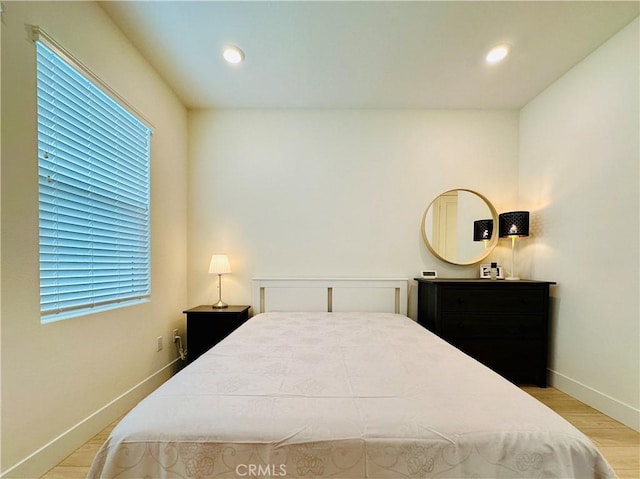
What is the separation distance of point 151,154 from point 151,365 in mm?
1725

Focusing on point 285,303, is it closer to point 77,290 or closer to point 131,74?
point 77,290

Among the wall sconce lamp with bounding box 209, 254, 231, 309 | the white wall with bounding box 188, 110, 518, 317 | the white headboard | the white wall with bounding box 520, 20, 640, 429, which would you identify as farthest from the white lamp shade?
the white wall with bounding box 520, 20, 640, 429

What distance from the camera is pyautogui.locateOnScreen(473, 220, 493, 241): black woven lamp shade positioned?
9.63ft

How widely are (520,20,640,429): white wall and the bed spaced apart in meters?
1.57

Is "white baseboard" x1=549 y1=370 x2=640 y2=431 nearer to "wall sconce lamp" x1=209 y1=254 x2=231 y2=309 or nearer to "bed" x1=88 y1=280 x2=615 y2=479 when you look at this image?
"bed" x1=88 y1=280 x2=615 y2=479

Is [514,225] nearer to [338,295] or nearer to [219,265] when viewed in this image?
[338,295]

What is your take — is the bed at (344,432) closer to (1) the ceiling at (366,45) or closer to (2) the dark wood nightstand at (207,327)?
(2) the dark wood nightstand at (207,327)

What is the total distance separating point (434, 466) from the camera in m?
0.83

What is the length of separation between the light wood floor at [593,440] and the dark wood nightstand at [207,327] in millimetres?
815

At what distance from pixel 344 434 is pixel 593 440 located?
6.29 feet

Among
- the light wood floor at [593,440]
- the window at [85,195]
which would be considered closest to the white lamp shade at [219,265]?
the window at [85,195]

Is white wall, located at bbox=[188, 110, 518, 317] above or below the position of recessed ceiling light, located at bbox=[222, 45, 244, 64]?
below

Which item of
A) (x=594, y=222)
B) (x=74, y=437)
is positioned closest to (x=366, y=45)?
(x=594, y=222)

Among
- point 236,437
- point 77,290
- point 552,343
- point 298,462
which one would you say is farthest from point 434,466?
point 552,343
